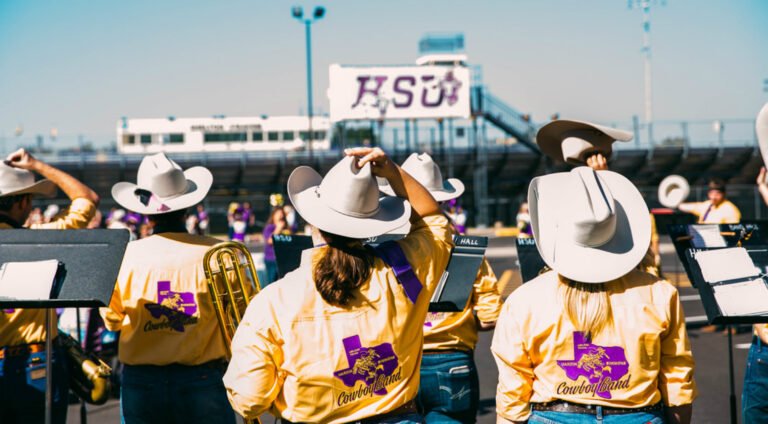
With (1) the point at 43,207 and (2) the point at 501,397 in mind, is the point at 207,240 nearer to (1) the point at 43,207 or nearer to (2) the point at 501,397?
(2) the point at 501,397

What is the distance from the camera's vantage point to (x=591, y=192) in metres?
3.00

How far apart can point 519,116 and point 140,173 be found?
3569 cm

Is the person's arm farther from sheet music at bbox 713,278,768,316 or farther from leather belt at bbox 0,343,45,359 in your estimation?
leather belt at bbox 0,343,45,359

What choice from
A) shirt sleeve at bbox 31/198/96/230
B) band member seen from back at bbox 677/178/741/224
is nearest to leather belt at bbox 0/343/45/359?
shirt sleeve at bbox 31/198/96/230

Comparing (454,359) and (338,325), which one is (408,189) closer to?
(338,325)

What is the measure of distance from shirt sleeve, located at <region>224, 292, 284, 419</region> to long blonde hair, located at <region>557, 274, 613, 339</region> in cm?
107

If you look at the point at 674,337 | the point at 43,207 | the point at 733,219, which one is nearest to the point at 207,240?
the point at 674,337

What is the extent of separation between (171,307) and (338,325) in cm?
156

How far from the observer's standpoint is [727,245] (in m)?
3.85

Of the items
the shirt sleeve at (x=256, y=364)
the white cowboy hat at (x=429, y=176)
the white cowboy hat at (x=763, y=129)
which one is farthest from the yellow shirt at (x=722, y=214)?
the shirt sleeve at (x=256, y=364)

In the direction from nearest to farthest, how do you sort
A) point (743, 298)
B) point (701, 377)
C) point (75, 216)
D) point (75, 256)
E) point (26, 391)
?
point (743, 298)
point (75, 256)
point (26, 391)
point (75, 216)
point (701, 377)

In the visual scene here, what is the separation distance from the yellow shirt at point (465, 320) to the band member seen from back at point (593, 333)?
1221mm

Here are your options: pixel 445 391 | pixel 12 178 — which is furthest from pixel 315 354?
pixel 12 178

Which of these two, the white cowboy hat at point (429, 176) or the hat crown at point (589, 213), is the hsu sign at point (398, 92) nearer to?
the white cowboy hat at point (429, 176)
